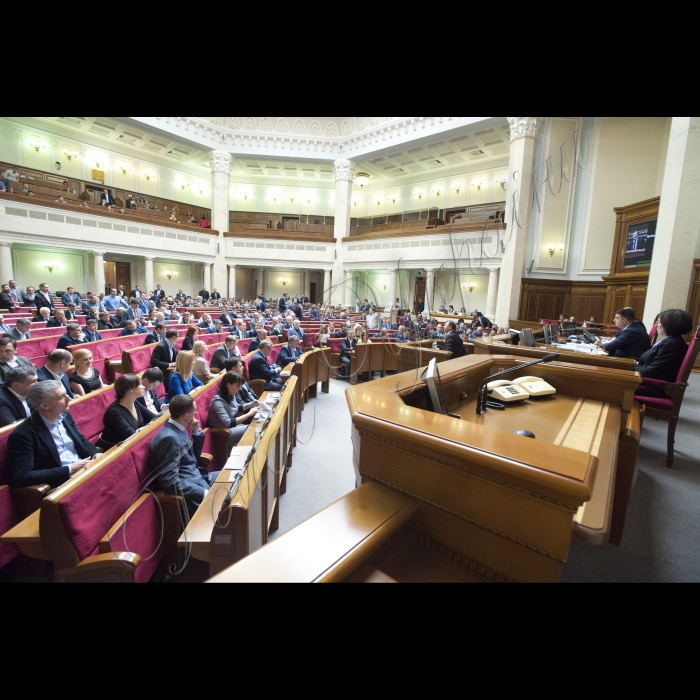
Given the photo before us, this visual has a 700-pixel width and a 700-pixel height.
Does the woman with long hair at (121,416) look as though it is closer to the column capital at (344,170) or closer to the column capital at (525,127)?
the column capital at (525,127)

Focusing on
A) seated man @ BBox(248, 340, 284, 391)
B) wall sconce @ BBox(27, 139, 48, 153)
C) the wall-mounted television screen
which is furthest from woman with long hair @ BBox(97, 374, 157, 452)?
wall sconce @ BBox(27, 139, 48, 153)

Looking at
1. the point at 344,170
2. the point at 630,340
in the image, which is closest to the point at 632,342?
the point at 630,340

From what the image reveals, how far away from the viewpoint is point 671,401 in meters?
3.31

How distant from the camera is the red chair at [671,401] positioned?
3.20 meters

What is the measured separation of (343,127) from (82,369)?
18.4m

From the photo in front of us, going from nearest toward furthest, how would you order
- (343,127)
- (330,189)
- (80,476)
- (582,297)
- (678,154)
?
(80,476)
(678,154)
(582,297)
(343,127)
(330,189)

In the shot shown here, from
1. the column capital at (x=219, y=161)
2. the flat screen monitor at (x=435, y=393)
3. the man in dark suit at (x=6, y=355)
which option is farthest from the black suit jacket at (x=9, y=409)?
the column capital at (x=219, y=161)

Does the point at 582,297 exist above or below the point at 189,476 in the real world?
above

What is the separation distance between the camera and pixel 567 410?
2.23 metres

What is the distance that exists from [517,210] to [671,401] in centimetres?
1104


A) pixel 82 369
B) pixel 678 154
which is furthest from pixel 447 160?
pixel 82 369

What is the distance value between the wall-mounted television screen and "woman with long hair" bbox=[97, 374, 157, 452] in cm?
1142
